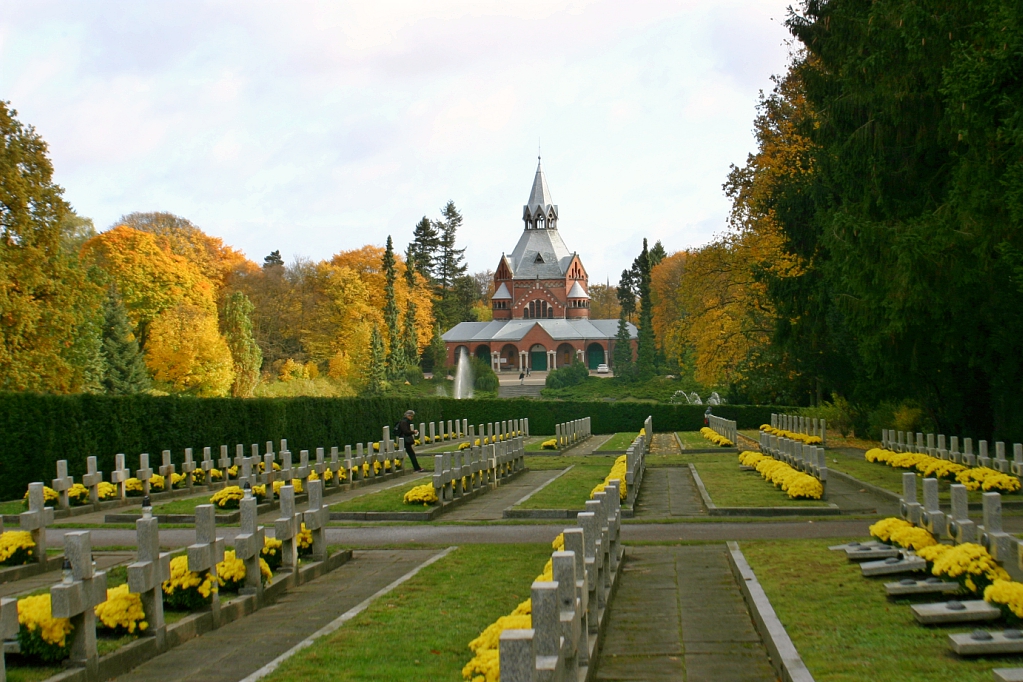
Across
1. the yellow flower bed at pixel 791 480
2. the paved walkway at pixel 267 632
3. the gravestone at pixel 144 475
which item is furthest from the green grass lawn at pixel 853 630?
the gravestone at pixel 144 475

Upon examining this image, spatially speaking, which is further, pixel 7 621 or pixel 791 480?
pixel 791 480

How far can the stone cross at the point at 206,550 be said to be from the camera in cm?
785

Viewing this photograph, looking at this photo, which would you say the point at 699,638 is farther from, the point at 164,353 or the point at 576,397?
the point at 576,397

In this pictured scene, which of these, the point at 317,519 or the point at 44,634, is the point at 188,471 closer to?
the point at 317,519

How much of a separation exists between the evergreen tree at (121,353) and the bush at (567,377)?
43.5 m

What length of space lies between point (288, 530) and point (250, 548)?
0.97m

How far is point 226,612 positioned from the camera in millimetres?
8117

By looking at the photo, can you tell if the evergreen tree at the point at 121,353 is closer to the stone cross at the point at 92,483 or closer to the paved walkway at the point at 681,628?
the stone cross at the point at 92,483

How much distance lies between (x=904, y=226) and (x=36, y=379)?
24.4 meters

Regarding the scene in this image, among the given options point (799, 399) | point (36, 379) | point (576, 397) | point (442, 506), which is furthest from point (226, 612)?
point (576, 397)

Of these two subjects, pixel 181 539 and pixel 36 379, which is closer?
pixel 181 539

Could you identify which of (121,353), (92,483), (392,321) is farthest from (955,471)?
(392,321)

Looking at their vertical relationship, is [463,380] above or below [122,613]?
above

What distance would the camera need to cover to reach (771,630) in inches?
276
